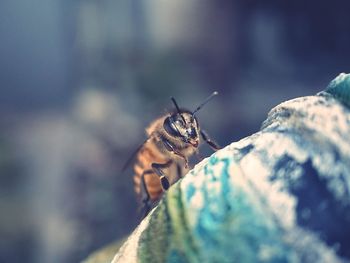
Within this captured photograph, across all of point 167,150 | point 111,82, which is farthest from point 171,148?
point 111,82

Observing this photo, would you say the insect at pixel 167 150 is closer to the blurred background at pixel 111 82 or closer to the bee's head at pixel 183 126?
the bee's head at pixel 183 126

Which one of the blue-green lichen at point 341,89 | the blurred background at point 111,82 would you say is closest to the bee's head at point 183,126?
the blue-green lichen at point 341,89

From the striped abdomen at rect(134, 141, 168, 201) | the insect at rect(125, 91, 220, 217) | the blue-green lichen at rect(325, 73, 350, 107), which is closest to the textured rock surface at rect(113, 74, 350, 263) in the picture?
the blue-green lichen at rect(325, 73, 350, 107)

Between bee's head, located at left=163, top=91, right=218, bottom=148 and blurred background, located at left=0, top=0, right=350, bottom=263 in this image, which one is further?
blurred background, located at left=0, top=0, right=350, bottom=263

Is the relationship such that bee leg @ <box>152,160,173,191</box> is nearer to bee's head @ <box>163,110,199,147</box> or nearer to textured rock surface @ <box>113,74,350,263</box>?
bee's head @ <box>163,110,199,147</box>

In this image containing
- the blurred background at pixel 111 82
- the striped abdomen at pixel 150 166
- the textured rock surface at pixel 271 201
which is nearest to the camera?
the textured rock surface at pixel 271 201

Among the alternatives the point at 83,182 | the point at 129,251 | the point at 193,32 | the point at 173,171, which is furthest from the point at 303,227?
the point at 193,32

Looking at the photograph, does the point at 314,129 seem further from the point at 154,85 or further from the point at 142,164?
the point at 154,85

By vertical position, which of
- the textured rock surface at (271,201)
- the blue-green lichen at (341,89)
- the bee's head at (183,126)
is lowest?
the textured rock surface at (271,201)
